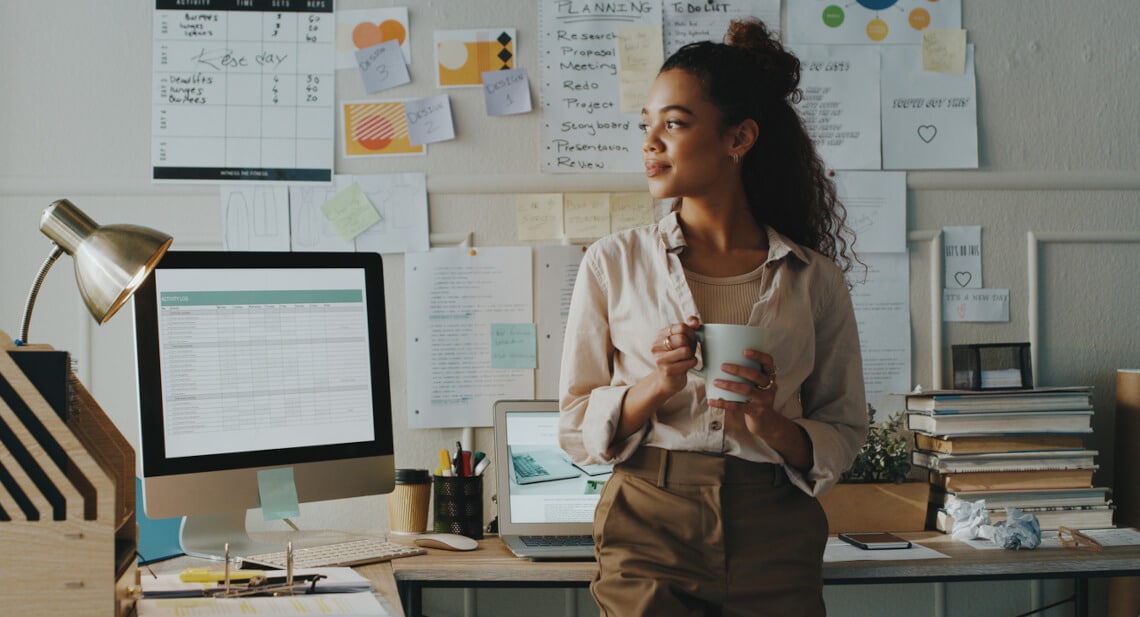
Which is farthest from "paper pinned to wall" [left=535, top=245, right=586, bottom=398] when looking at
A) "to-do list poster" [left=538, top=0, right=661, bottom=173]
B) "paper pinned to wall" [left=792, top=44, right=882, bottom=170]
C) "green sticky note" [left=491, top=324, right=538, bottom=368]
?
"paper pinned to wall" [left=792, top=44, right=882, bottom=170]

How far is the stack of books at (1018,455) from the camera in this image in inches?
82.8

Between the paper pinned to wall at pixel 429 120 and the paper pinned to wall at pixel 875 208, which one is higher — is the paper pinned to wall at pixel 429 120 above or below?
above

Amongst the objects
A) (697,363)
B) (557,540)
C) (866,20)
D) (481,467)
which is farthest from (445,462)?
(866,20)

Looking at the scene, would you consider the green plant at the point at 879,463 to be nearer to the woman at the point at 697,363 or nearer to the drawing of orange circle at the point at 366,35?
the woman at the point at 697,363

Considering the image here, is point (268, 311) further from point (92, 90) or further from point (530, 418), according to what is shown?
point (92, 90)

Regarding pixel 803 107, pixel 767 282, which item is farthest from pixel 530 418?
pixel 803 107

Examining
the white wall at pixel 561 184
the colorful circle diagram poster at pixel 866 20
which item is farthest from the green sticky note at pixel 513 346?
the colorful circle diagram poster at pixel 866 20

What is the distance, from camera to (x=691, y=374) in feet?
4.73

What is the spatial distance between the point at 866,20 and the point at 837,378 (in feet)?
3.74

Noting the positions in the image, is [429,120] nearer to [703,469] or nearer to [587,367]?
[587,367]

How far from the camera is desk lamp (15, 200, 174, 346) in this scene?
1.02 meters

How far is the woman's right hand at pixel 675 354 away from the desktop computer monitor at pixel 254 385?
65cm

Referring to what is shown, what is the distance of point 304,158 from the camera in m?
2.23

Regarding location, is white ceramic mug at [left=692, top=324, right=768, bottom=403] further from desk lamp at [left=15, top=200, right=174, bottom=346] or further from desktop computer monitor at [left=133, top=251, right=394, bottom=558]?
desktop computer monitor at [left=133, top=251, right=394, bottom=558]
